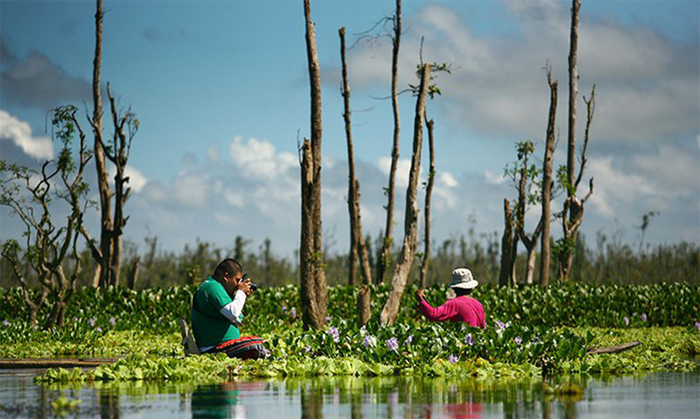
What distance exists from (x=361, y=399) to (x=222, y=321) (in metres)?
3.92

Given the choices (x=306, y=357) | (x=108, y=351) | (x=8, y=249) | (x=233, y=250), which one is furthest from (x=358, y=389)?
(x=233, y=250)

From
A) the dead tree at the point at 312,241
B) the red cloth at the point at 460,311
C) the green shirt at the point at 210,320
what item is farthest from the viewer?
the dead tree at the point at 312,241

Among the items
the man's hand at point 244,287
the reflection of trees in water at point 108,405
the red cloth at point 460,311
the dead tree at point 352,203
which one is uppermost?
the dead tree at point 352,203

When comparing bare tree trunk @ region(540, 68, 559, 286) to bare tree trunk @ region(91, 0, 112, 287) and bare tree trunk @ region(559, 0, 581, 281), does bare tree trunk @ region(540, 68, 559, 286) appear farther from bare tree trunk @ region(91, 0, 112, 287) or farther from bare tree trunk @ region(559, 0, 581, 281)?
bare tree trunk @ region(91, 0, 112, 287)

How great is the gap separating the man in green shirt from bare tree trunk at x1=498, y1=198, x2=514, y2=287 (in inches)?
716

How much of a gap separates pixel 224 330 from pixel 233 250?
49002 millimetres

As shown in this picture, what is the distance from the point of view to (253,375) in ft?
40.0

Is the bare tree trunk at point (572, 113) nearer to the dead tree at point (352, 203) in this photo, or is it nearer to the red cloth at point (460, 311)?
the dead tree at point (352, 203)

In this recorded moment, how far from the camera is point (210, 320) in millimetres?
12812

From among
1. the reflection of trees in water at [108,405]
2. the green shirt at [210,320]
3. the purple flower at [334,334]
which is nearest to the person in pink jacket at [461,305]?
the purple flower at [334,334]

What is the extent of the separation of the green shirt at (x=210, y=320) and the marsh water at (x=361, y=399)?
142 cm

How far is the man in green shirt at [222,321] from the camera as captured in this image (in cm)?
1262

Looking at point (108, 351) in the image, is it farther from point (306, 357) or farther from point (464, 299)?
point (464, 299)

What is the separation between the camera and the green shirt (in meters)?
12.5
